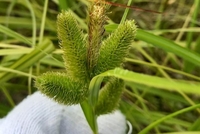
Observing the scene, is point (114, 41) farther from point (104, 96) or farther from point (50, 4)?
point (50, 4)

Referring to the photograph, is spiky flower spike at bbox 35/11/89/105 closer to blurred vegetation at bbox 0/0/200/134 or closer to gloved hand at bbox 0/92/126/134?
gloved hand at bbox 0/92/126/134

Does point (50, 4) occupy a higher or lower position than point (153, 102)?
higher

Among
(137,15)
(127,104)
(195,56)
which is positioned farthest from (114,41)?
(137,15)

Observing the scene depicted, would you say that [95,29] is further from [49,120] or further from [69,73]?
[49,120]

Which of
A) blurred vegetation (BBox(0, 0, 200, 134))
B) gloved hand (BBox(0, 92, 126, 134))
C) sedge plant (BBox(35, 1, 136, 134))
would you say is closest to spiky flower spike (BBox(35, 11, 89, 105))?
sedge plant (BBox(35, 1, 136, 134))

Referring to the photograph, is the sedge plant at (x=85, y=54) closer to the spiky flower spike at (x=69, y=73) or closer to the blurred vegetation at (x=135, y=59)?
the spiky flower spike at (x=69, y=73)
